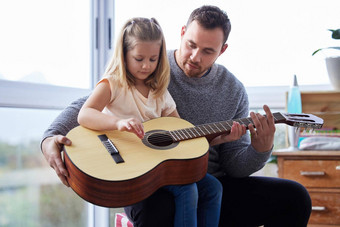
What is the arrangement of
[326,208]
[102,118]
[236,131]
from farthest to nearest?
[326,208] → [236,131] → [102,118]

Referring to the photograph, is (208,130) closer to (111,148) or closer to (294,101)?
(111,148)

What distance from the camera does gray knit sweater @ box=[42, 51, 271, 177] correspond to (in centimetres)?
155

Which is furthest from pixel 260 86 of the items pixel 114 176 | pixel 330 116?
pixel 114 176

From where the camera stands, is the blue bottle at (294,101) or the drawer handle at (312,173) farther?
the blue bottle at (294,101)

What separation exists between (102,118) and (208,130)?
0.38 m

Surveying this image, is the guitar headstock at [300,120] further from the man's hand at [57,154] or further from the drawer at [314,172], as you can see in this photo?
the man's hand at [57,154]

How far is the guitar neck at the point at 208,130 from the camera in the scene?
4.20 ft

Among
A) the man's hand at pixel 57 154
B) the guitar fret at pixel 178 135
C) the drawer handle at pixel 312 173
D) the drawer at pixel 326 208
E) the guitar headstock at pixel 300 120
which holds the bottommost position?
the drawer at pixel 326 208

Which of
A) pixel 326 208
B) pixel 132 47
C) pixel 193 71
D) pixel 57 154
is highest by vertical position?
pixel 132 47

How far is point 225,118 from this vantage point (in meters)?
1.59

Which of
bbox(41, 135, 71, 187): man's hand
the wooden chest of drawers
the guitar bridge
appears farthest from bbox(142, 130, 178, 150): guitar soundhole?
the wooden chest of drawers

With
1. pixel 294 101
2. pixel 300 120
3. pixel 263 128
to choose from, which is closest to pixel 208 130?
pixel 263 128

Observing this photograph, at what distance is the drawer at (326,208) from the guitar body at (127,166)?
82 centimetres

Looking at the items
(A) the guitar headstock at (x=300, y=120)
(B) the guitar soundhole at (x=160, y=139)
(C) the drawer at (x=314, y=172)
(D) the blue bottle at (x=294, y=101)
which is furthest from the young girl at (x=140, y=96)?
(D) the blue bottle at (x=294, y=101)
